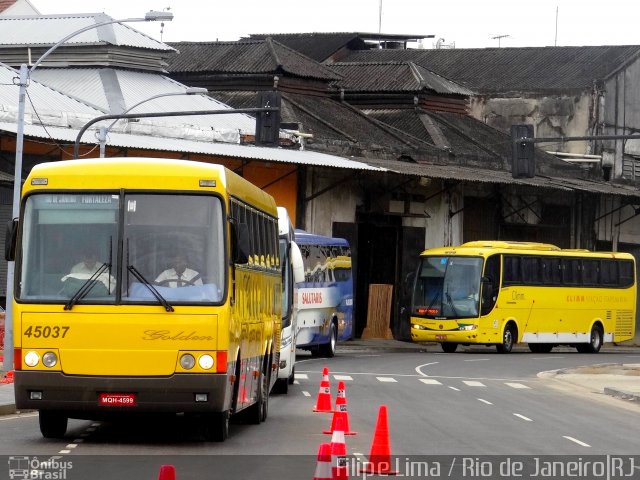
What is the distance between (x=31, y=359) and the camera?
16.0 metres

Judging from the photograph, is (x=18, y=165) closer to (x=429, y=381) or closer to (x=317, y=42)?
(x=429, y=381)

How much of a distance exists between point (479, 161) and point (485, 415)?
127 ft

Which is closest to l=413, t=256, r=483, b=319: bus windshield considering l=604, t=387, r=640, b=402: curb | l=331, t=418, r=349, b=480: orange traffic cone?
l=604, t=387, r=640, b=402: curb

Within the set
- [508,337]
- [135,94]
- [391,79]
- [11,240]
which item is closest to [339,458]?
[11,240]

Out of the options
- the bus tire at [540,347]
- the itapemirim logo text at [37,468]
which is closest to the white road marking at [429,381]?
the itapemirim logo text at [37,468]

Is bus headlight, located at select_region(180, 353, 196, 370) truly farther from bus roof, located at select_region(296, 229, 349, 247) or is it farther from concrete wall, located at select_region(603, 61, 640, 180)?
concrete wall, located at select_region(603, 61, 640, 180)

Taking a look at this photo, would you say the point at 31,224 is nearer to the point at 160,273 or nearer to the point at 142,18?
the point at 160,273

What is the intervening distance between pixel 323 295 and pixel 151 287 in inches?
1007

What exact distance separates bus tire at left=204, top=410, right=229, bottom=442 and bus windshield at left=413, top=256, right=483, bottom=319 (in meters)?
30.7

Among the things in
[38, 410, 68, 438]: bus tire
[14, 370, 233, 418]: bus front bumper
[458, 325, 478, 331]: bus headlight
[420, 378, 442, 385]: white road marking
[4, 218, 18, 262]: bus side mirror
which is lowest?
[420, 378, 442, 385]: white road marking

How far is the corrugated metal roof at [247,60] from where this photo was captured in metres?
60.6

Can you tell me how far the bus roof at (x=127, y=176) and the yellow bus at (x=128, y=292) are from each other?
0.01 metres

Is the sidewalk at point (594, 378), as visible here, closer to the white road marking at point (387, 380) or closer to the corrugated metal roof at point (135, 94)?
the white road marking at point (387, 380)

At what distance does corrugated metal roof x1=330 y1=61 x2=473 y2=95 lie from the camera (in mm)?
65938
